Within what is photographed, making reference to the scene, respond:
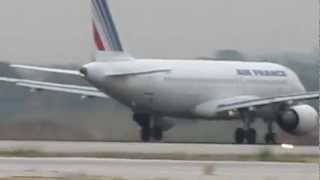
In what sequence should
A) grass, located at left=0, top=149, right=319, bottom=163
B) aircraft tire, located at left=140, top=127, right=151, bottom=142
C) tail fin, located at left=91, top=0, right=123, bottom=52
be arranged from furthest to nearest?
tail fin, located at left=91, top=0, right=123, bottom=52 → aircraft tire, located at left=140, top=127, right=151, bottom=142 → grass, located at left=0, top=149, right=319, bottom=163

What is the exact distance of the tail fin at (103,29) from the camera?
5172 cm

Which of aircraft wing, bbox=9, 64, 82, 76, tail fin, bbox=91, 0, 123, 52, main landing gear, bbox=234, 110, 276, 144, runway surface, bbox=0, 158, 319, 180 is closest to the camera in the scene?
runway surface, bbox=0, 158, 319, 180

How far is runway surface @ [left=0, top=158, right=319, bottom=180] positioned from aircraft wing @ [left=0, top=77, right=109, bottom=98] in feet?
74.7

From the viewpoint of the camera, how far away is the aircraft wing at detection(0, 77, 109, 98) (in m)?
51.9

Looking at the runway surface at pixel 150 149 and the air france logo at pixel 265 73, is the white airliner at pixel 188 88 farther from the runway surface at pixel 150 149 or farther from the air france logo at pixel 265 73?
the runway surface at pixel 150 149

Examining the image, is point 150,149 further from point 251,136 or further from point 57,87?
point 57,87

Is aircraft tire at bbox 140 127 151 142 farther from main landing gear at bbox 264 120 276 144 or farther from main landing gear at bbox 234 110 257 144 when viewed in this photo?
main landing gear at bbox 264 120 276 144

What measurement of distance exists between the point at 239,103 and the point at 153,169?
26.3 m

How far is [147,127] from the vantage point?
2048 inches

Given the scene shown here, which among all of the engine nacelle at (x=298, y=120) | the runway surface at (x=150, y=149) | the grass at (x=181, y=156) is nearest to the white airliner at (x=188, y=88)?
the engine nacelle at (x=298, y=120)

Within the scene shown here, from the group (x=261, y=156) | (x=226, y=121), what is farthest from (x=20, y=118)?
(x=261, y=156)

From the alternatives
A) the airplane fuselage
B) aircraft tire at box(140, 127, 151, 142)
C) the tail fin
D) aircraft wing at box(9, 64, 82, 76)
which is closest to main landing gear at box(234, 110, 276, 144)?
the airplane fuselage

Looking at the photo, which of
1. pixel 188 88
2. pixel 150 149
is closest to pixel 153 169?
pixel 150 149

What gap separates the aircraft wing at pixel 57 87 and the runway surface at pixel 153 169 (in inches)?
897
